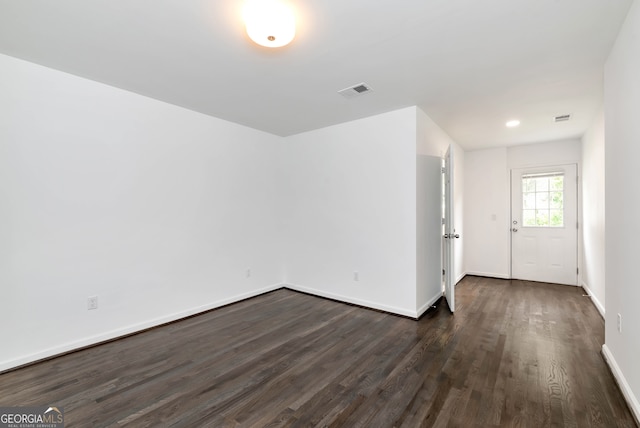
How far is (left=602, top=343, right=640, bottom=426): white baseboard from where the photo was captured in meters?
1.69

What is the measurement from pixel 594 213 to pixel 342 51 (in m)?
4.23

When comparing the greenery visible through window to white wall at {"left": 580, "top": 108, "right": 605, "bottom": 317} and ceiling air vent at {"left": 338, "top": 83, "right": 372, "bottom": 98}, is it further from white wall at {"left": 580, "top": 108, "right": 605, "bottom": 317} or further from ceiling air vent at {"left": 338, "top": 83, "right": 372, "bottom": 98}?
ceiling air vent at {"left": 338, "top": 83, "right": 372, "bottom": 98}

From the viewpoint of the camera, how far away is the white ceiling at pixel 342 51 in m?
1.80

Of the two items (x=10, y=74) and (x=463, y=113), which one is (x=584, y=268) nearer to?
(x=463, y=113)

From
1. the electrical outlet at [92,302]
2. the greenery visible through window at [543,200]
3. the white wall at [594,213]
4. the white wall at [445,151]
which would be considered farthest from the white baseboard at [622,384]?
the electrical outlet at [92,302]

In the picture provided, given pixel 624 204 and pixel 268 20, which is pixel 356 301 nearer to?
pixel 624 204

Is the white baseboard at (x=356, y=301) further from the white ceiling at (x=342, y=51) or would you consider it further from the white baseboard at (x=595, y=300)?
the white ceiling at (x=342, y=51)

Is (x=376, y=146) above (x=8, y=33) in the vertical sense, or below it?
below

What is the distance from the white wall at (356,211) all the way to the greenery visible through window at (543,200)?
3392 mm

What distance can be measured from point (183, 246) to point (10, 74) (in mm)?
2127

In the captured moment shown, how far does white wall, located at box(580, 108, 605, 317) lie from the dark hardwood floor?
0.73 meters

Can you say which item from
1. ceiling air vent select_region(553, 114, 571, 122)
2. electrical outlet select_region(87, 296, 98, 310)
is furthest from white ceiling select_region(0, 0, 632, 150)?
electrical outlet select_region(87, 296, 98, 310)

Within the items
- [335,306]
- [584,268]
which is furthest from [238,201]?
[584,268]

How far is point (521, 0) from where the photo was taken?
170cm
